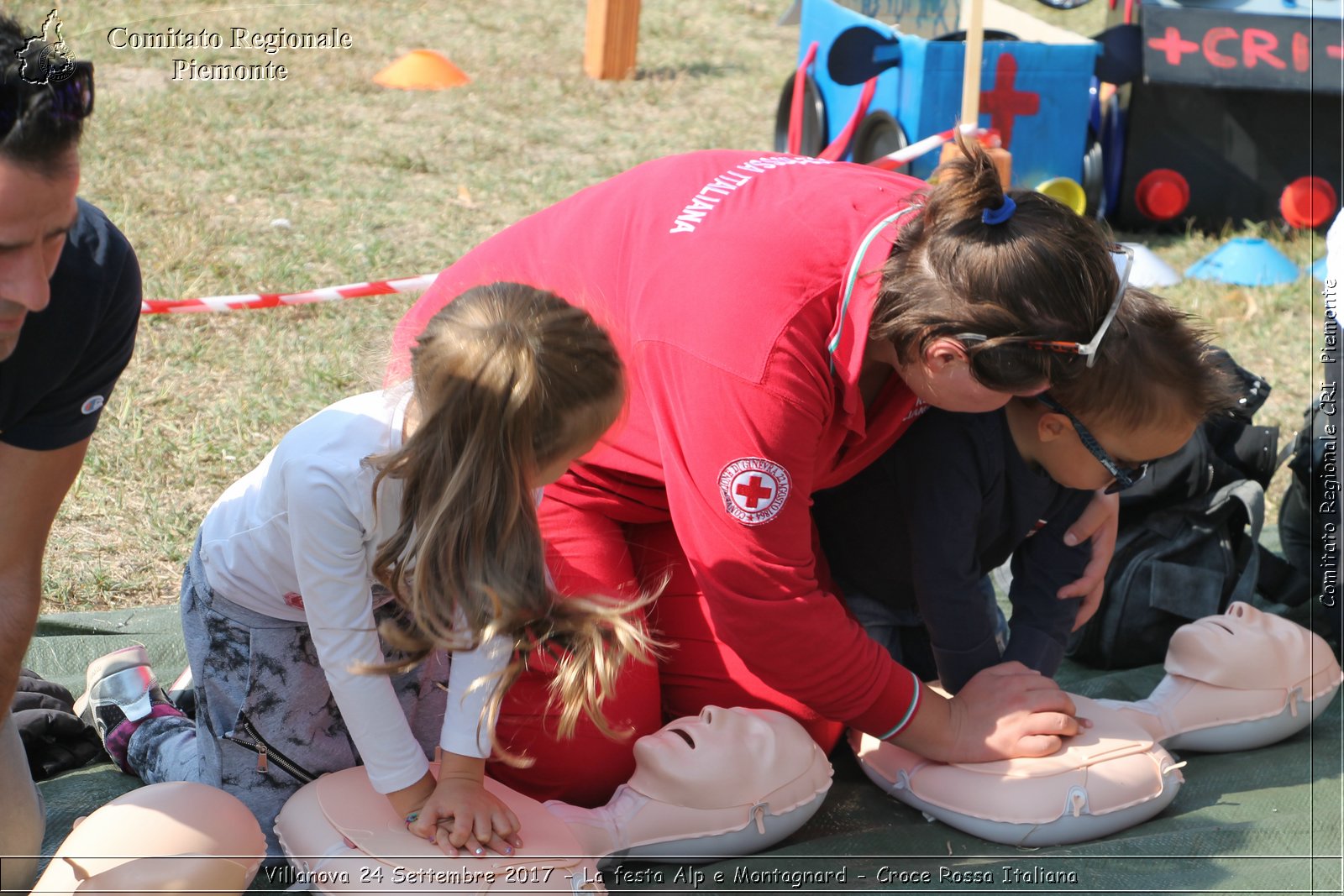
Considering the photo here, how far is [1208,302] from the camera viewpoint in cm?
438

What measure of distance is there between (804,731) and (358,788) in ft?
2.18

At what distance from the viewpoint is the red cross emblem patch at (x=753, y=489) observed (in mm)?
1722

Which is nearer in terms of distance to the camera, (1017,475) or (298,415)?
(1017,475)

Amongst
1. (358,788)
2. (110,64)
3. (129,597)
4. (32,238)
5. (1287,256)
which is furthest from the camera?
(110,64)

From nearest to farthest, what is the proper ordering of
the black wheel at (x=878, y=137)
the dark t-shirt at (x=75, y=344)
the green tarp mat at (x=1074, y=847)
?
the dark t-shirt at (x=75, y=344) < the green tarp mat at (x=1074, y=847) < the black wheel at (x=878, y=137)

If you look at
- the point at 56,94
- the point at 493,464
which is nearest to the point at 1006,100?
the point at 493,464

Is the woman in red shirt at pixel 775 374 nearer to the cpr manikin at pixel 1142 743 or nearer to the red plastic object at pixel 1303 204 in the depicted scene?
the cpr manikin at pixel 1142 743

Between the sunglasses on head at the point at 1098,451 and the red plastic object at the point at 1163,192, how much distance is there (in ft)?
10.7

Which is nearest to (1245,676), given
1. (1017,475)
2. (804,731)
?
(1017,475)

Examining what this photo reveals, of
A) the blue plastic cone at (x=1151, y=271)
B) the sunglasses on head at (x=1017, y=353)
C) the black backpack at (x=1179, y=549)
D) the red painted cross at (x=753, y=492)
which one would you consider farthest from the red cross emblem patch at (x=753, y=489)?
the blue plastic cone at (x=1151, y=271)

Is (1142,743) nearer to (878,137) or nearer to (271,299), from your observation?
(271,299)

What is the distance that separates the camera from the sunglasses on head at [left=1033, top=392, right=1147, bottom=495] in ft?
6.33

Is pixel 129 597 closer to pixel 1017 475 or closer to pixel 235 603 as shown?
pixel 235 603

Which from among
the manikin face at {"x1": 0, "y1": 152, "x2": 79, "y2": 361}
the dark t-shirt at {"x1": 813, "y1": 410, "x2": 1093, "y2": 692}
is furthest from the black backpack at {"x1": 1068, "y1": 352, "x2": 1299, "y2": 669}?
the manikin face at {"x1": 0, "y1": 152, "x2": 79, "y2": 361}
